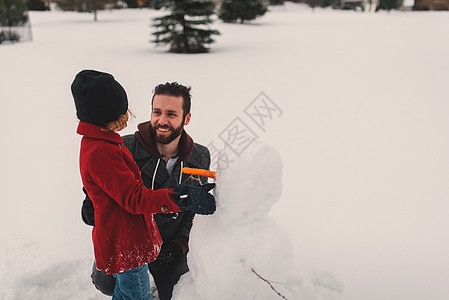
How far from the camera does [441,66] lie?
6871 millimetres

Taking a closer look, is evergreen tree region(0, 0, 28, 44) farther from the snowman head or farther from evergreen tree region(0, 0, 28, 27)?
the snowman head

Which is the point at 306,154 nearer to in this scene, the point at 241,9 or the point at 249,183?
the point at 249,183

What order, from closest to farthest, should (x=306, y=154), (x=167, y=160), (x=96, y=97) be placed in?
(x=96, y=97) → (x=167, y=160) → (x=306, y=154)

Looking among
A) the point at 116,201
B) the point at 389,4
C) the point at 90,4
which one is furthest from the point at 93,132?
the point at 389,4

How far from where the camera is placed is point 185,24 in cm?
982

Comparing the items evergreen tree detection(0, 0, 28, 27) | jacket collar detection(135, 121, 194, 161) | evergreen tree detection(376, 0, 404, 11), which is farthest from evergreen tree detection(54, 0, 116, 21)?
jacket collar detection(135, 121, 194, 161)

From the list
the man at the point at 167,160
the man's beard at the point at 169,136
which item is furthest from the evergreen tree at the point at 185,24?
the man's beard at the point at 169,136

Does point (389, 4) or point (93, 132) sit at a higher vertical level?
point (389, 4)

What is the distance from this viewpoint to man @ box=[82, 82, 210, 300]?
5.75 ft

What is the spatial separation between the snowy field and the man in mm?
416

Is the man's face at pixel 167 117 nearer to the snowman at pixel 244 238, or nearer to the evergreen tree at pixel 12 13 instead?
the snowman at pixel 244 238

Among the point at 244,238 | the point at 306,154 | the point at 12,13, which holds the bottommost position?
the point at 306,154

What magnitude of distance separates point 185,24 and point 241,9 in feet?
24.3

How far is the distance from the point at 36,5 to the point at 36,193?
26.9 m
